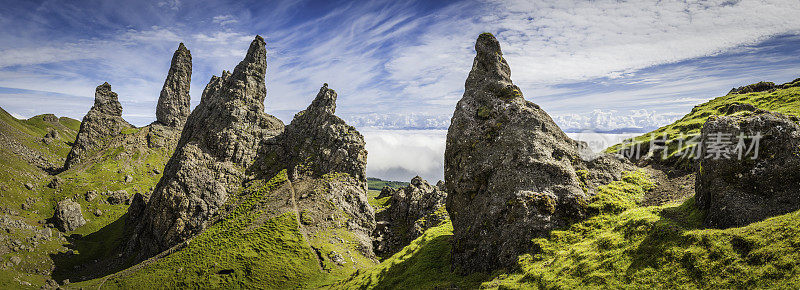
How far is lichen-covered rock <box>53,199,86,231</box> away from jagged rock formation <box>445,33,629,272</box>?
15296 cm

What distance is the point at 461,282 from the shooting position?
3525 cm

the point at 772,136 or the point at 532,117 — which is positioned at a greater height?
the point at 532,117

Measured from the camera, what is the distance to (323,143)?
10531cm

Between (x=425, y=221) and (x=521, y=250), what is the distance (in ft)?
192

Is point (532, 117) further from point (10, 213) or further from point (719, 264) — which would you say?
point (10, 213)

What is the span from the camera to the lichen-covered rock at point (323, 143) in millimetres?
102062

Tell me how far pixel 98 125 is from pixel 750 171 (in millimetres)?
264035

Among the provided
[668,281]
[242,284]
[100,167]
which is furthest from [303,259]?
[100,167]

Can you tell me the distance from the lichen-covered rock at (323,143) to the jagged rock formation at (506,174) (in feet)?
196

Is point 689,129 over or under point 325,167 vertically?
over

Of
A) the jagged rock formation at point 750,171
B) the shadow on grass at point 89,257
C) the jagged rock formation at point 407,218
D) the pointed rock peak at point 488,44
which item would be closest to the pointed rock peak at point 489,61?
the pointed rock peak at point 488,44

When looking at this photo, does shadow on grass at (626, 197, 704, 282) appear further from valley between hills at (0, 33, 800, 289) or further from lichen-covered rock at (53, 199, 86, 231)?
lichen-covered rock at (53, 199, 86, 231)

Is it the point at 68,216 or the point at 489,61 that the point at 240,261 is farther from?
the point at 68,216

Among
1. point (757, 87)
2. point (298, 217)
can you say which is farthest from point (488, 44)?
point (757, 87)
